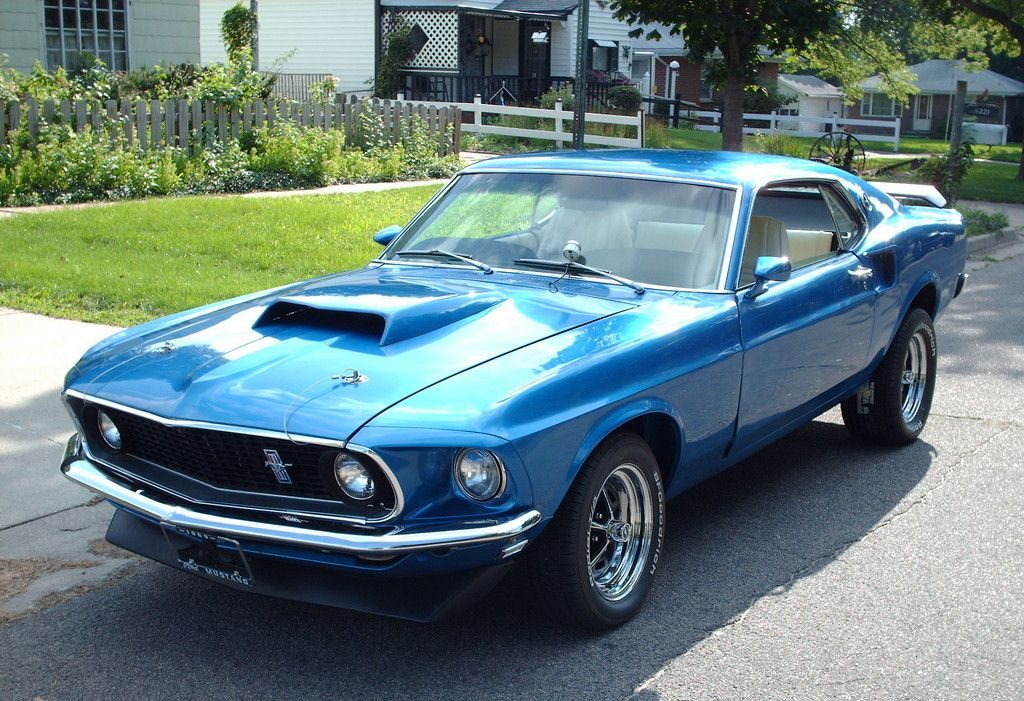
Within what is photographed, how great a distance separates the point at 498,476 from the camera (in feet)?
12.0

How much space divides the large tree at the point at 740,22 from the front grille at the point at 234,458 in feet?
28.8

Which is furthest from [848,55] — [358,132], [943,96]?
[943,96]

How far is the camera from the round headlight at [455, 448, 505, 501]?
11.9 feet

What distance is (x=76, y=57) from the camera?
69.1 feet

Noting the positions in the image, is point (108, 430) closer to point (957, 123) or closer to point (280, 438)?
point (280, 438)

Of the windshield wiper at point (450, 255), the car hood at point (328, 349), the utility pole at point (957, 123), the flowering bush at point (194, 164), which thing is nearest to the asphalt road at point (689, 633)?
the car hood at point (328, 349)

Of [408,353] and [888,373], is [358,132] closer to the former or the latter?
[888,373]

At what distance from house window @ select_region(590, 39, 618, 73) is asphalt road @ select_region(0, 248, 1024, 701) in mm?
33318

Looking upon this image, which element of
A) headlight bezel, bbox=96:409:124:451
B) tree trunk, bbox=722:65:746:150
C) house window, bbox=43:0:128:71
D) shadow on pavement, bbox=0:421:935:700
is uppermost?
house window, bbox=43:0:128:71

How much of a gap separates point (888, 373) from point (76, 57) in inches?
724

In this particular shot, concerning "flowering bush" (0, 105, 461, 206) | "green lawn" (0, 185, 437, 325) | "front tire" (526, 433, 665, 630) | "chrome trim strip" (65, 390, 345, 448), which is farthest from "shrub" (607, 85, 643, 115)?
"chrome trim strip" (65, 390, 345, 448)

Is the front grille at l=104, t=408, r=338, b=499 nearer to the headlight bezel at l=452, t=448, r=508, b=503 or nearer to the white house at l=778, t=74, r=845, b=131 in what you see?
the headlight bezel at l=452, t=448, r=508, b=503

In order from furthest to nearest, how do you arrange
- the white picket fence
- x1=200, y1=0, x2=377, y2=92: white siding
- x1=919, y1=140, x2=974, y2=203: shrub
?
x1=200, y1=0, x2=377, y2=92: white siding → the white picket fence → x1=919, y1=140, x2=974, y2=203: shrub

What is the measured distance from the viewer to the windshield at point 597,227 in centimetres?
506
